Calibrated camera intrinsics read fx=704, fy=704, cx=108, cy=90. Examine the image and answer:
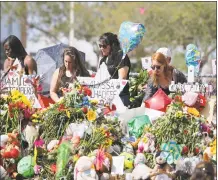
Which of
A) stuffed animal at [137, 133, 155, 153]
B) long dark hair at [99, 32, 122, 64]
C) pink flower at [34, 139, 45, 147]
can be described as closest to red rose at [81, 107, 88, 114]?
pink flower at [34, 139, 45, 147]

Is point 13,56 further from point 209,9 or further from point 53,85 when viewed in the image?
point 209,9

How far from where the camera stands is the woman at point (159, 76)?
7.01 m

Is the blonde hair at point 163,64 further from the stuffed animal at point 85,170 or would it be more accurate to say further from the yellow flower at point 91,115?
the stuffed animal at point 85,170

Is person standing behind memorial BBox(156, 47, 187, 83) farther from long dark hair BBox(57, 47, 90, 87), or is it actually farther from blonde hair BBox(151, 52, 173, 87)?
long dark hair BBox(57, 47, 90, 87)

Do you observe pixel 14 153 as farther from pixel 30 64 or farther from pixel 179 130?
pixel 30 64

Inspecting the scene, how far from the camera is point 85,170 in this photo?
5.96m

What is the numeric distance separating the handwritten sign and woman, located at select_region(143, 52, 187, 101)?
34 centimetres

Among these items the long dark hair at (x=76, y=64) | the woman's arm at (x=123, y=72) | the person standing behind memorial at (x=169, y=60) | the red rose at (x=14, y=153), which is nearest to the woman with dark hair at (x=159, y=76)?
the person standing behind memorial at (x=169, y=60)

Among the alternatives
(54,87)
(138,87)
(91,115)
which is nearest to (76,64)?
(54,87)

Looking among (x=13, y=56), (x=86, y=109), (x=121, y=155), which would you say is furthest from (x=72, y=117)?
(x=13, y=56)

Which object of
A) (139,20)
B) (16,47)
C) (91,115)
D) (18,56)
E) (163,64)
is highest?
(139,20)

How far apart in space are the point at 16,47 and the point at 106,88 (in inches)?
57.7

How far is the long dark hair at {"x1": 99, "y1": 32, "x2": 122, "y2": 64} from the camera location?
7.52 m

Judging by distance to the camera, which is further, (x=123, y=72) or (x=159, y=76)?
(x=123, y=72)
